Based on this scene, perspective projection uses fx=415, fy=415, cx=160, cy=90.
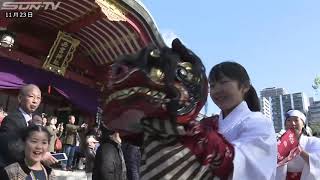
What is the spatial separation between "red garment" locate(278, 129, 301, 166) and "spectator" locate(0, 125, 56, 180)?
1.92 m

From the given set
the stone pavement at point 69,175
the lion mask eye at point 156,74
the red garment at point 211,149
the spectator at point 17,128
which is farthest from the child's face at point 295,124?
the stone pavement at point 69,175

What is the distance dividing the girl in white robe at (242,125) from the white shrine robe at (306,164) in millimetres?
2117

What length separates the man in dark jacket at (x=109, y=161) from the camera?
12.5 ft

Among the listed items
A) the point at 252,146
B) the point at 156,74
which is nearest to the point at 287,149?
the point at 252,146

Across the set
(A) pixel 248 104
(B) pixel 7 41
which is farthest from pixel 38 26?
(A) pixel 248 104

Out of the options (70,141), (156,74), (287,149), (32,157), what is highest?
(156,74)

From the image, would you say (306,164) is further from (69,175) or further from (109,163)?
(69,175)

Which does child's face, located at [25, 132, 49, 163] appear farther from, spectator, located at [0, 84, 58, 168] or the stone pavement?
the stone pavement

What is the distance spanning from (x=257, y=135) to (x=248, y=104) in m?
0.38

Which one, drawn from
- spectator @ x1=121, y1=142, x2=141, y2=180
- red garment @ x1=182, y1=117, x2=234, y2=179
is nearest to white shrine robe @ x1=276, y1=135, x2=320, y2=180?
spectator @ x1=121, y1=142, x2=141, y2=180

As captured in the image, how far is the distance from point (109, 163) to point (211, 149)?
2708 millimetres

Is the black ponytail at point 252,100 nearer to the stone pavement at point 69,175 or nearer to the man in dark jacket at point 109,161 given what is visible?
the man in dark jacket at point 109,161

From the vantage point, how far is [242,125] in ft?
4.95

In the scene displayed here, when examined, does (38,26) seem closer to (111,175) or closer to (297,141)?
(111,175)
